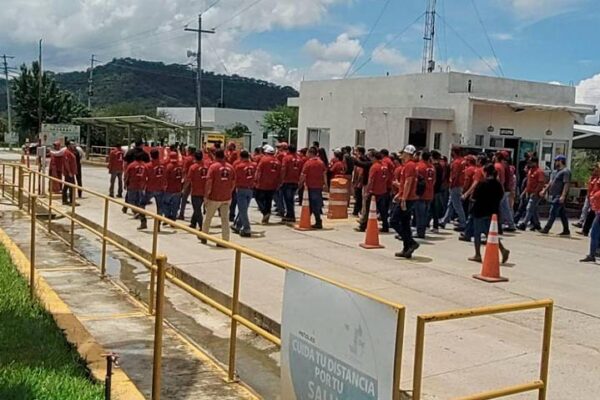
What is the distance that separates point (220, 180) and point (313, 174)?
143 inches

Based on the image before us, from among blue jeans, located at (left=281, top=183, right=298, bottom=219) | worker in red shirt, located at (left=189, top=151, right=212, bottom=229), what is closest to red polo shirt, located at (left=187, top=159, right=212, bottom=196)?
worker in red shirt, located at (left=189, top=151, right=212, bottom=229)

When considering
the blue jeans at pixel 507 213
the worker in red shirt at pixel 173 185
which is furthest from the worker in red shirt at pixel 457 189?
the worker in red shirt at pixel 173 185

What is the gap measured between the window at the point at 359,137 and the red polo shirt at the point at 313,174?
1038 cm

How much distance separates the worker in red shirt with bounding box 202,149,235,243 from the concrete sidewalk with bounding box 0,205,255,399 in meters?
2.45

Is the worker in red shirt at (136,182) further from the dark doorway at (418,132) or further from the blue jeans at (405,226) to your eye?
the dark doorway at (418,132)

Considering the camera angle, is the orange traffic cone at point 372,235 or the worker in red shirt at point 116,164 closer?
the orange traffic cone at point 372,235

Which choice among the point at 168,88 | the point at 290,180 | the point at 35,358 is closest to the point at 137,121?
the point at 290,180

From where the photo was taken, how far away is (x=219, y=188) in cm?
1250

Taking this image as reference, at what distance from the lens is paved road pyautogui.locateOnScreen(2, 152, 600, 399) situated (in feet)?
20.5

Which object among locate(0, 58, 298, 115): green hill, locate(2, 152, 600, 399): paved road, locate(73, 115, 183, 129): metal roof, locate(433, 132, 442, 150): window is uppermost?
locate(0, 58, 298, 115): green hill

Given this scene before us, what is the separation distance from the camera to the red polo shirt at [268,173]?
15.5 metres

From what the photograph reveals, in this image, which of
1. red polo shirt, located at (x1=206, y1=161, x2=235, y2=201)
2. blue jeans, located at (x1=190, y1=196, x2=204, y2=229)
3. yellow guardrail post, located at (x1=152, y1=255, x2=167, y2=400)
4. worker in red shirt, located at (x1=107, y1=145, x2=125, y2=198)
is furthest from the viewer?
worker in red shirt, located at (x1=107, y1=145, x2=125, y2=198)

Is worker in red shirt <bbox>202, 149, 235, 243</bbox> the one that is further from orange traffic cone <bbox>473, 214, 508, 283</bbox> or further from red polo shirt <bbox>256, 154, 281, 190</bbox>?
orange traffic cone <bbox>473, 214, 508, 283</bbox>

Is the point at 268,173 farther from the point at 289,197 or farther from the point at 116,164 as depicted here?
the point at 116,164
